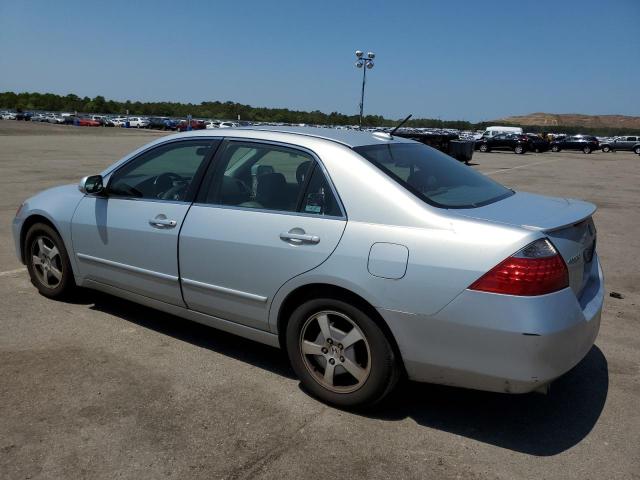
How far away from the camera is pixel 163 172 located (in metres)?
4.16

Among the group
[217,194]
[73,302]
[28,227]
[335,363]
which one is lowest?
[73,302]

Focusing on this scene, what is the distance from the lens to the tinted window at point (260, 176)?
135 inches

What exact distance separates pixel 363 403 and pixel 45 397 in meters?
1.82

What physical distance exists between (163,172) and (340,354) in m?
2.00

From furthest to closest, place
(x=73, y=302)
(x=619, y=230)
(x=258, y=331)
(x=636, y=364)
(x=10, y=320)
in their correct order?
(x=619, y=230), (x=73, y=302), (x=10, y=320), (x=636, y=364), (x=258, y=331)

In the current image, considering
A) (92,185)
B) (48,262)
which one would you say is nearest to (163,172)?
(92,185)

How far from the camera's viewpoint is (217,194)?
369 cm

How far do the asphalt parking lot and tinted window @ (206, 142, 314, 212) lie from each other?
44.1 inches

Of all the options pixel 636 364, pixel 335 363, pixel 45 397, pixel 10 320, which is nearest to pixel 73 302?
pixel 10 320

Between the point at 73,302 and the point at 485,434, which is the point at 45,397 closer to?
the point at 73,302

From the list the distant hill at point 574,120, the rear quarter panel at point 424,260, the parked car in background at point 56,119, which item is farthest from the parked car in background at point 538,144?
the distant hill at point 574,120

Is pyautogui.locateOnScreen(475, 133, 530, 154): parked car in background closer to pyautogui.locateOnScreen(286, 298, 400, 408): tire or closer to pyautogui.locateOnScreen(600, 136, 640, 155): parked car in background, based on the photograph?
pyautogui.locateOnScreen(600, 136, 640, 155): parked car in background

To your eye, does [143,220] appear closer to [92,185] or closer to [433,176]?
[92,185]

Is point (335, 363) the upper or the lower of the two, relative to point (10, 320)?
upper
